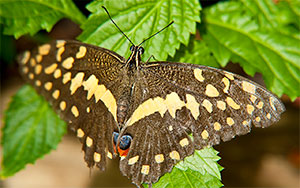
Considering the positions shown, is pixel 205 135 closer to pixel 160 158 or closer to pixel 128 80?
pixel 160 158

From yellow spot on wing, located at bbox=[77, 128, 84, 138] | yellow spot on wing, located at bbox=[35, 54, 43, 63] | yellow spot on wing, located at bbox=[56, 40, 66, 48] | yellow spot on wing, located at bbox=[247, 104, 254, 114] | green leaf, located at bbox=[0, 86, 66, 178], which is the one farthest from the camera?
green leaf, located at bbox=[0, 86, 66, 178]

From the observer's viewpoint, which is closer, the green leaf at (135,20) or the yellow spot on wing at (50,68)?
the green leaf at (135,20)

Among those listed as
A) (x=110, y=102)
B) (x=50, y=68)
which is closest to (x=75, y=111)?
(x=110, y=102)

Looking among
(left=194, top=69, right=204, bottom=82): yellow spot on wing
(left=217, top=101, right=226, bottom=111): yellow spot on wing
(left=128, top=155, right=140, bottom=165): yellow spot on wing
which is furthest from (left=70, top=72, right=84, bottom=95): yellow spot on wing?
(left=217, top=101, right=226, bottom=111): yellow spot on wing

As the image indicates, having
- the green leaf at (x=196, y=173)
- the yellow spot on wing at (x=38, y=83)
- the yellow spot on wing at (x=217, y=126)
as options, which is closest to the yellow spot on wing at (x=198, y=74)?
the yellow spot on wing at (x=217, y=126)

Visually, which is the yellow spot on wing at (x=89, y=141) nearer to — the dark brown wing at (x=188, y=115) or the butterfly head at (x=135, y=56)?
the dark brown wing at (x=188, y=115)

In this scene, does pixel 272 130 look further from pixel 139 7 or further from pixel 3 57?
pixel 3 57

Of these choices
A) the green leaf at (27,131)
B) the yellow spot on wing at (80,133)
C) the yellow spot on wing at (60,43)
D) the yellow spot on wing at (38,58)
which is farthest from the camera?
the green leaf at (27,131)

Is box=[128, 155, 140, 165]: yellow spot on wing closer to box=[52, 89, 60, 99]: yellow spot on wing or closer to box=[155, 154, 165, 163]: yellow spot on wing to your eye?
box=[155, 154, 165, 163]: yellow spot on wing

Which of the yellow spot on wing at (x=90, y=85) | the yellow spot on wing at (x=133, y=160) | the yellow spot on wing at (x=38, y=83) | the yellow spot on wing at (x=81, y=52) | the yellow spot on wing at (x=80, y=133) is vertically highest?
the yellow spot on wing at (x=81, y=52)
